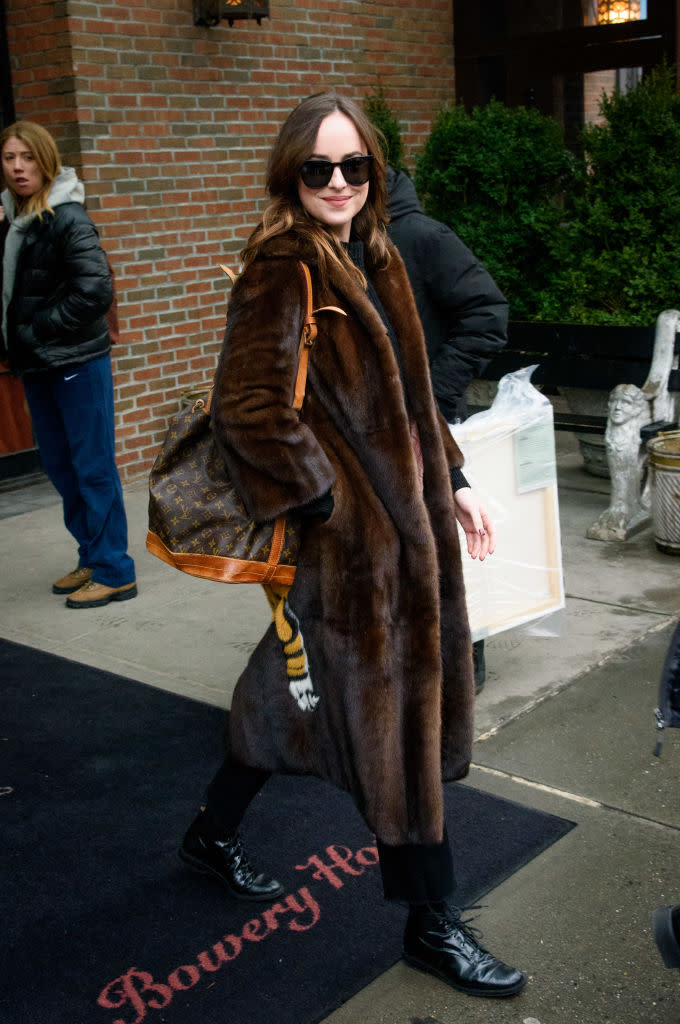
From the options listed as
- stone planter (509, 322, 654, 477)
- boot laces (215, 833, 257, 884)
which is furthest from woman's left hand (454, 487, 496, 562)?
stone planter (509, 322, 654, 477)

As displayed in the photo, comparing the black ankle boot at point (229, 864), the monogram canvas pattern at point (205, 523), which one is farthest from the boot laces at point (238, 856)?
the monogram canvas pattern at point (205, 523)

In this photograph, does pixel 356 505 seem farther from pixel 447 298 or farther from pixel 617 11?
pixel 617 11

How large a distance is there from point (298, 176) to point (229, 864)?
1784 mm

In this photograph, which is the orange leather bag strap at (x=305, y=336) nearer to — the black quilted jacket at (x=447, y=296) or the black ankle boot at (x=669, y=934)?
the black ankle boot at (x=669, y=934)

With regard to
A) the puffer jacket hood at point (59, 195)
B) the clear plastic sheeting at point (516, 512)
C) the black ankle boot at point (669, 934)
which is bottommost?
the black ankle boot at point (669, 934)

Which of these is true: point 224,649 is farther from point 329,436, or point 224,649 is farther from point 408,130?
point 408,130

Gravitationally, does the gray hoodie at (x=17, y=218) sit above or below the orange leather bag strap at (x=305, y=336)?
above

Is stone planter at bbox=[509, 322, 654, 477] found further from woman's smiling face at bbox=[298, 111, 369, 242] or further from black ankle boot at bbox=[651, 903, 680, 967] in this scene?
black ankle boot at bbox=[651, 903, 680, 967]

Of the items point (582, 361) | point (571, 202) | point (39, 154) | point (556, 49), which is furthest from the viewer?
point (556, 49)

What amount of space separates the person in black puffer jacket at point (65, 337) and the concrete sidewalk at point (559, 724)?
39 centimetres

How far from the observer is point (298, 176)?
2580mm

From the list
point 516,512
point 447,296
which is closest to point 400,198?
point 447,296

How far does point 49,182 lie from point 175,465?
115 inches

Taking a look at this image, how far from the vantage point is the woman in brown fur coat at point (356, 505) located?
2496 mm
